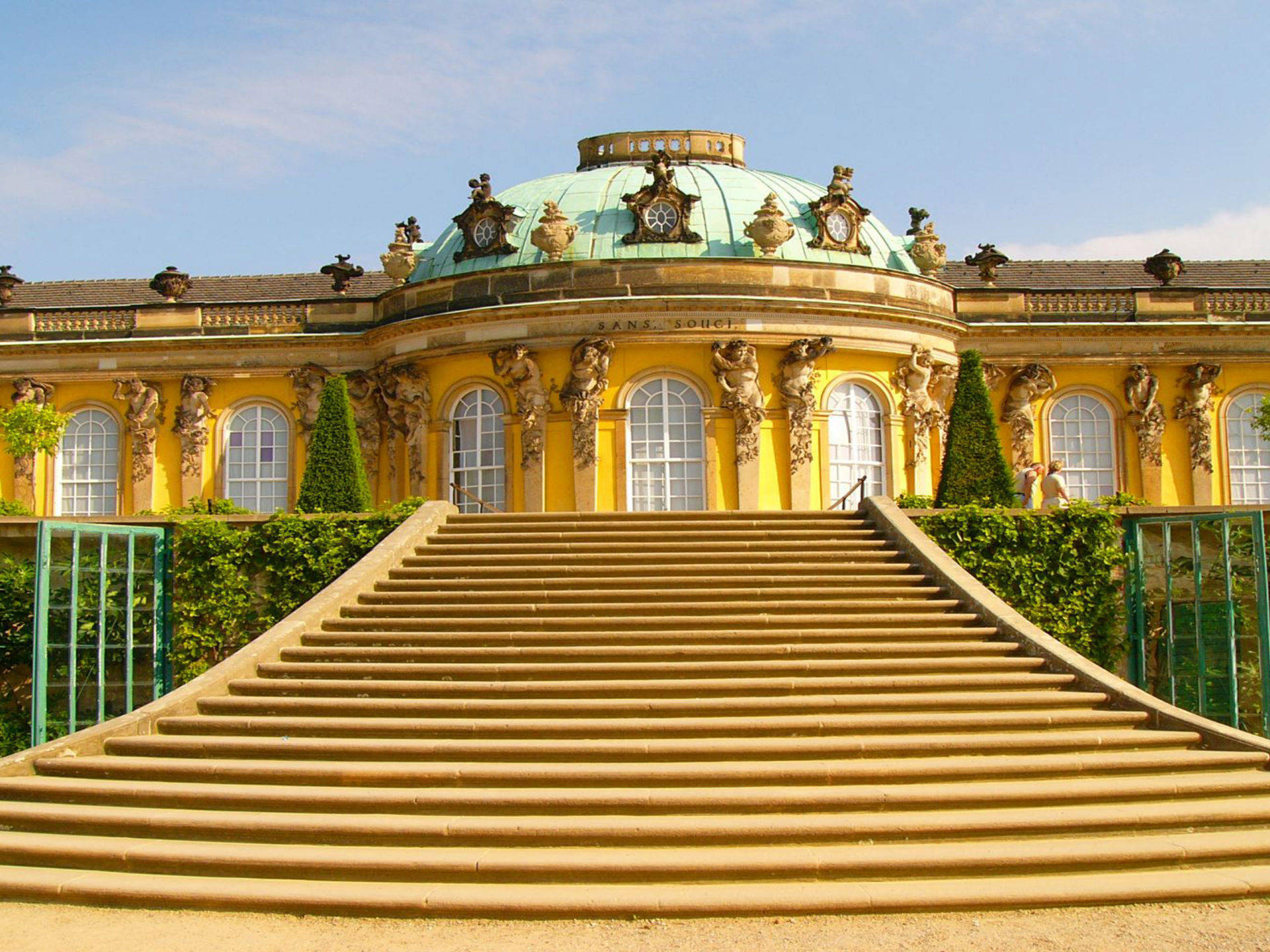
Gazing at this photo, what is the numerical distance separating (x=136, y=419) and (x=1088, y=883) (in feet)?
84.7

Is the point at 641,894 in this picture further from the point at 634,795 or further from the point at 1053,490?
the point at 1053,490

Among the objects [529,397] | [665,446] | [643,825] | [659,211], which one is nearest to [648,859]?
[643,825]

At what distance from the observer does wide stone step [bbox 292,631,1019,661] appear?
1459 cm

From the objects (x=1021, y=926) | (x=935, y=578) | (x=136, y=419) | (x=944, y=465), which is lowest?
(x=1021, y=926)

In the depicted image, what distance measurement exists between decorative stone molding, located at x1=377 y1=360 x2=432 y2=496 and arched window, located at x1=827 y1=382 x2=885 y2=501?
8.30m

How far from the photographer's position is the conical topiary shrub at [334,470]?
22.1 m

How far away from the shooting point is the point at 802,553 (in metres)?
17.9

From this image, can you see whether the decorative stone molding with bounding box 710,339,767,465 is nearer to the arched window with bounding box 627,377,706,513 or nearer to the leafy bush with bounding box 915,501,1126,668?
the arched window with bounding box 627,377,706,513

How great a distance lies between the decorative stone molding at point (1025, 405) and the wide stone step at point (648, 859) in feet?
65.8

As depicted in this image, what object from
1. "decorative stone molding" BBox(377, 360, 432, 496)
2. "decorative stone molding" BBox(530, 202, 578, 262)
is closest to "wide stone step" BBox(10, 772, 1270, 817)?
"decorative stone molding" BBox(377, 360, 432, 496)

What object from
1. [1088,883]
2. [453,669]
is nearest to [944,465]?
[453,669]

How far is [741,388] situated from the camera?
87.0 ft

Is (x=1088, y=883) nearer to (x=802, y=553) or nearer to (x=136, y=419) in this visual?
(x=802, y=553)

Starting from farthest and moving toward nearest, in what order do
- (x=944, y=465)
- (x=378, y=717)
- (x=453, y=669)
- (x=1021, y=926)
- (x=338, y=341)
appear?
(x=338, y=341) < (x=944, y=465) < (x=453, y=669) < (x=378, y=717) < (x=1021, y=926)
